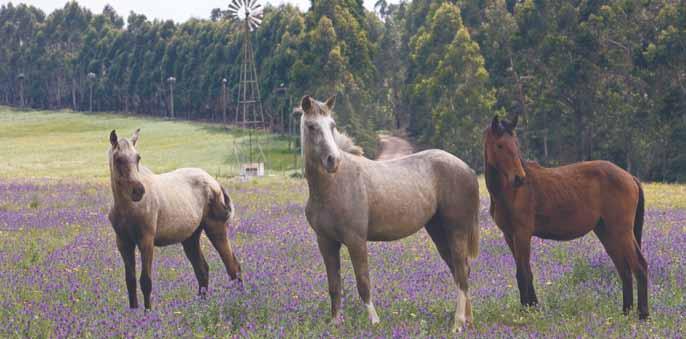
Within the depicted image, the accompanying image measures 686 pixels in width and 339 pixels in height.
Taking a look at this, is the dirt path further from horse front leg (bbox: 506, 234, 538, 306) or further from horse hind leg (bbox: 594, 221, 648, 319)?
horse front leg (bbox: 506, 234, 538, 306)

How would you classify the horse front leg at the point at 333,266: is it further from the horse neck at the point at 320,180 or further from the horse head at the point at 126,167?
the horse head at the point at 126,167

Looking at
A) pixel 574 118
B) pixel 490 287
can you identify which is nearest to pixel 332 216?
pixel 490 287

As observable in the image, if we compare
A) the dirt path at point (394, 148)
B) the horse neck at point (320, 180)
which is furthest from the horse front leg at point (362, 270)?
the dirt path at point (394, 148)

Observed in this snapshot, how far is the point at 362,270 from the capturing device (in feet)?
24.8

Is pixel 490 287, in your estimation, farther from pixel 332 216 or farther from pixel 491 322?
pixel 332 216

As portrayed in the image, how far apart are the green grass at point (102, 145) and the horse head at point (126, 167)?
35948 millimetres

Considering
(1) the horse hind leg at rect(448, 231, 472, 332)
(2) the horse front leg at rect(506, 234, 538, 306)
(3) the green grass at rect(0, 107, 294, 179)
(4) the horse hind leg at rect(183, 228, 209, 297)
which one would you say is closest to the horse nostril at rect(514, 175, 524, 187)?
(2) the horse front leg at rect(506, 234, 538, 306)

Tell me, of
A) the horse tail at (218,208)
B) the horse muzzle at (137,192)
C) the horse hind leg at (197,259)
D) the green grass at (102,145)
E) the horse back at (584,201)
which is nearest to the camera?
the horse muzzle at (137,192)

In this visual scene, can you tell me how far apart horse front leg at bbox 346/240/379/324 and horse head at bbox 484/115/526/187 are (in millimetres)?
1810

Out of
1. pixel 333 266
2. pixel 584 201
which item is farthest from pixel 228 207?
pixel 584 201

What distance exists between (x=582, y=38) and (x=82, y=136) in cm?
6129

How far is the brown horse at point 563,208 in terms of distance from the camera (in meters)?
8.16

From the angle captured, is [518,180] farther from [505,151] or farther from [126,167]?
[126,167]

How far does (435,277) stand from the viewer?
35.4ft
